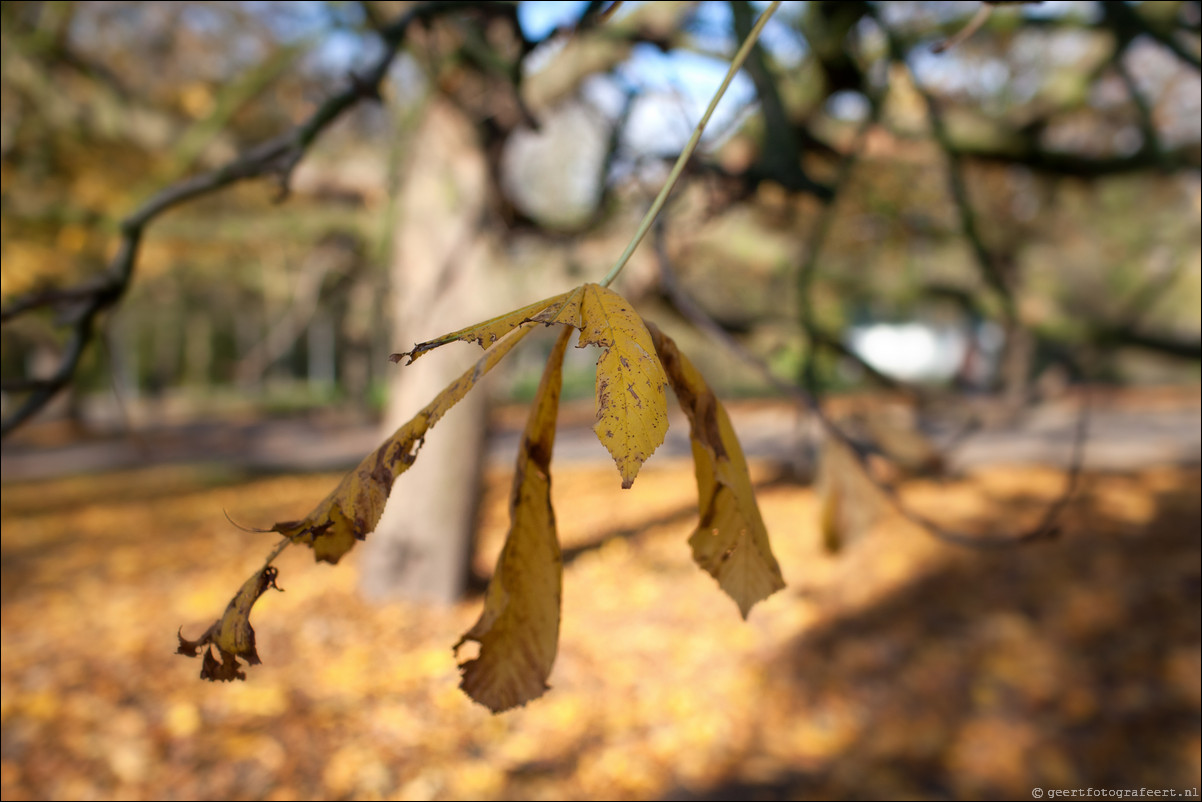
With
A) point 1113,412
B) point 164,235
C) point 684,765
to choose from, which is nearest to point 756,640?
point 684,765

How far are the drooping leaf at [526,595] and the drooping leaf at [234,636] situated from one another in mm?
219

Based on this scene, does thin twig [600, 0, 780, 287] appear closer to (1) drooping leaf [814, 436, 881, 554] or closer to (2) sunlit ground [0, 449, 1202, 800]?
(2) sunlit ground [0, 449, 1202, 800]

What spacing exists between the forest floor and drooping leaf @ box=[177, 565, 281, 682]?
2094 mm

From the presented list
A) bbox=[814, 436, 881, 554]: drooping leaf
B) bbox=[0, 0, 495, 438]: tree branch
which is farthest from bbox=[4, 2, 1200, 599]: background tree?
bbox=[814, 436, 881, 554]: drooping leaf

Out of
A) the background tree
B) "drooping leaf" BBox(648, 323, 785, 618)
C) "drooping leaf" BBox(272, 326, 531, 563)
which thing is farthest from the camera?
the background tree

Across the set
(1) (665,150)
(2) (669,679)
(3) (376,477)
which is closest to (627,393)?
→ (3) (376,477)

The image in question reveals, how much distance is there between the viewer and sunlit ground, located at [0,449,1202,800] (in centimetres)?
285

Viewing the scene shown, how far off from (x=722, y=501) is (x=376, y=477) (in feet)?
1.29

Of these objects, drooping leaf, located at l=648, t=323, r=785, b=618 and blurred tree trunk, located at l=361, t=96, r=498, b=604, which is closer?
drooping leaf, located at l=648, t=323, r=785, b=618

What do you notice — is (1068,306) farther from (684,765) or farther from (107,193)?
(107,193)

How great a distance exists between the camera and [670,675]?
A: 374 cm

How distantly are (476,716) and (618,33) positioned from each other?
293 centimetres

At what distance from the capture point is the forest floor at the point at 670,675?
2854 millimetres

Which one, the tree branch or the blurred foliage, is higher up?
the blurred foliage
